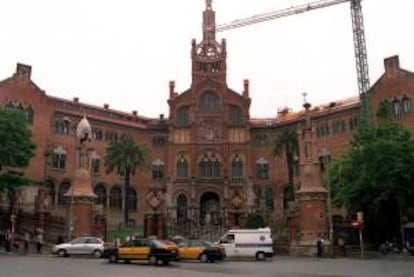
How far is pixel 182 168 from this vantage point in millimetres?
86375

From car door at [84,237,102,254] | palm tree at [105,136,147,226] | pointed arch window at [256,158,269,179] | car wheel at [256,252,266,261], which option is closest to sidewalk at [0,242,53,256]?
car door at [84,237,102,254]

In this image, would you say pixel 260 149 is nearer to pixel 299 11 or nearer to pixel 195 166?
pixel 195 166

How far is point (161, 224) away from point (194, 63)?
4204 cm

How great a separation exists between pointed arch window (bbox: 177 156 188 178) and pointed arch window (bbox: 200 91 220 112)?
7927 mm

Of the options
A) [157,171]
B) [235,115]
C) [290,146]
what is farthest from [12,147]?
[235,115]

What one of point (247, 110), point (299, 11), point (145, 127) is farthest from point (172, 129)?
point (299, 11)

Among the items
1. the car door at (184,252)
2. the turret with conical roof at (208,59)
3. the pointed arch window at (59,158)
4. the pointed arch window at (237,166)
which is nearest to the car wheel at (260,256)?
the car door at (184,252)

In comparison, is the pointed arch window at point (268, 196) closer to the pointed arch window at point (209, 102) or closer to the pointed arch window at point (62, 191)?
the pointed arch window at point (209, 102)

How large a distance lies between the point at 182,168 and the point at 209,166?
3.88 metres

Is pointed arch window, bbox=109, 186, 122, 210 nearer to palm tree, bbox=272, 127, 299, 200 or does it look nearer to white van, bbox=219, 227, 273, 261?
palm tree, bbox=272, 127, 299, 200

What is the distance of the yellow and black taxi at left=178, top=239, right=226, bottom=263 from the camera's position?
38125 millimetres

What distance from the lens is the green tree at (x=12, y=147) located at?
5691 cm

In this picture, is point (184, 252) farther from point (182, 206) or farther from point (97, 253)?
point (182, 206)

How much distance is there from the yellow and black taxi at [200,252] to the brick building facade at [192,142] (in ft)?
121
